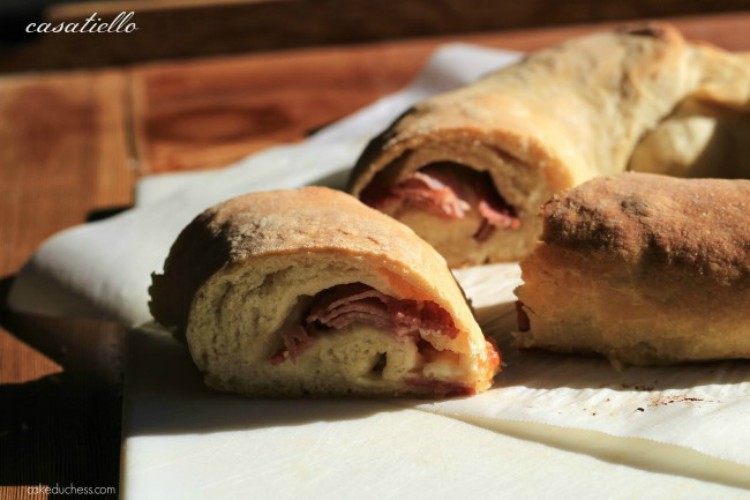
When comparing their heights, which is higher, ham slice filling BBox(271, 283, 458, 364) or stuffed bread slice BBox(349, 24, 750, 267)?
stuffed bread slice BBox(349, 24, 750, 267)

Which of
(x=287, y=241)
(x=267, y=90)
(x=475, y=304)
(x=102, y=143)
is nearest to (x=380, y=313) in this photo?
(x=287, y=241)

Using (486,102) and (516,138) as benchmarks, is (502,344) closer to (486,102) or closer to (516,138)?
(516,138)

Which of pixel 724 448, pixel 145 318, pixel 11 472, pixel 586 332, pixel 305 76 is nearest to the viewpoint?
pixel 724 448

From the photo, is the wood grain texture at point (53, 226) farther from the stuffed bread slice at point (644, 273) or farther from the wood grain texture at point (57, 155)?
the stuffed bread slice at point (644, 273)

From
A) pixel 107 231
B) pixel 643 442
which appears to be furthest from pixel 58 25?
pixel 643 442

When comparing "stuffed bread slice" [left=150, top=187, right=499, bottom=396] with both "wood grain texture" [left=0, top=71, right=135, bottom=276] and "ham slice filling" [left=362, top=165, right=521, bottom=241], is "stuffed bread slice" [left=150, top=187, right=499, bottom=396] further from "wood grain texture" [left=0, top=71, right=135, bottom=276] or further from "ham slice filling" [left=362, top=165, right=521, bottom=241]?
"wood grain texture" [left=0, top=71, right=135, bottom=276]

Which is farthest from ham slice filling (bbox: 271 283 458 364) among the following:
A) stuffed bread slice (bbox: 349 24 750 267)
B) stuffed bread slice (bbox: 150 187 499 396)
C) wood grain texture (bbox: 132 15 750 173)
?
wood grain texture (bbox: 132 15 750 173)

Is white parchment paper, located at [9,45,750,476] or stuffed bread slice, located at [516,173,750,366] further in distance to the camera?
stuffed bread slice, located at [516,173,750,366]
